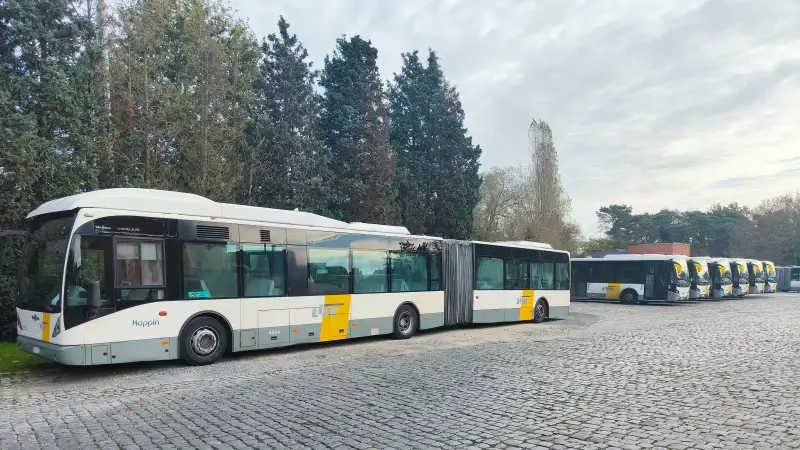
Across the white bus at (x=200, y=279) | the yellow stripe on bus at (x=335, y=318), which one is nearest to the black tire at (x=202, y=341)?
the white bus at (x=200, y=279)

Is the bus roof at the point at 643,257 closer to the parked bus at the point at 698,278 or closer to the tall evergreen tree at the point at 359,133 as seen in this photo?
the parked bus at the point at 698,278

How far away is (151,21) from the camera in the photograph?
20438 millimetres

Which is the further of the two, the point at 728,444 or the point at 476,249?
the point at 476,249

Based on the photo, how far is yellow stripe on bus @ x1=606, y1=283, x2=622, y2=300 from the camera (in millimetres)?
32844

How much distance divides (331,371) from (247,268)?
3.25 m

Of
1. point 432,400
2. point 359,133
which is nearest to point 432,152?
point 359,133

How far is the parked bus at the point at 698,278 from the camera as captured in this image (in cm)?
3275

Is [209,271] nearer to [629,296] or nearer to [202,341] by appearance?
[202,341]

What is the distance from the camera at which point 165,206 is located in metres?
10.7

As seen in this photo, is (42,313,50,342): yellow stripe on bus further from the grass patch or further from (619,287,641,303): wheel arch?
(619,287,641,303): wheel arch

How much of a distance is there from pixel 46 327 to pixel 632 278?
30599mm

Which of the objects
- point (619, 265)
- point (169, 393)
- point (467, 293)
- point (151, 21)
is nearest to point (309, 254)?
point (169, 393)

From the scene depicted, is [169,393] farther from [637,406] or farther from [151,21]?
[151,21]

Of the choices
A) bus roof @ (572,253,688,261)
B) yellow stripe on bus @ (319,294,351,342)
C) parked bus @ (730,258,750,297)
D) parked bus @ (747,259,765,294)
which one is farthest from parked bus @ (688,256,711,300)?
yellow stripe on bus @ (319,294,351,342)
